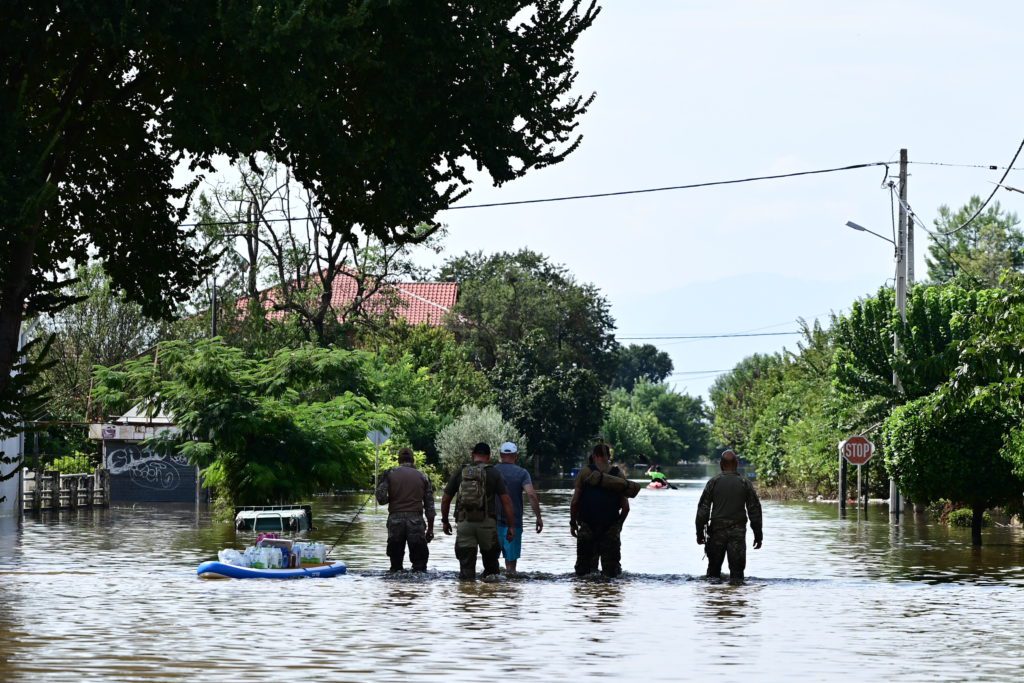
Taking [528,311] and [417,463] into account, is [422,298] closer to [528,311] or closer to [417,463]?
[528,311]

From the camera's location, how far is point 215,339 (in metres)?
40.3

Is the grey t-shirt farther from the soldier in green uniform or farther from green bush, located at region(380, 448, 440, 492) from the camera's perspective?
green bush, located at region(380, 448, 440, 492)

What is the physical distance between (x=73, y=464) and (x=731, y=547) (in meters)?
35.4

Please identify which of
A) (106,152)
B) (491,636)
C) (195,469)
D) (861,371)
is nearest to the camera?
(491,636)

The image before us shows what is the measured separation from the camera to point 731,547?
74.2 feet

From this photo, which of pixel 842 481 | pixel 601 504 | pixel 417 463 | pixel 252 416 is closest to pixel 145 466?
pixel 417 463

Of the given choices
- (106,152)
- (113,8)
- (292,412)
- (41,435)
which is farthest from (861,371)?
(113,8)

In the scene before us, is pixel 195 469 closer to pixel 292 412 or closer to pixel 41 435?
pixel 41 435

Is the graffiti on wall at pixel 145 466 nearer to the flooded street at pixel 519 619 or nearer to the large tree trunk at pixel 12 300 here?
the flooded street at pixel 519 619

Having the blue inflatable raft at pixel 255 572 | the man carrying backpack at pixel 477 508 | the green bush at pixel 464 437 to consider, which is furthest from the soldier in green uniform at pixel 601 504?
the green bush at pixel 464 437

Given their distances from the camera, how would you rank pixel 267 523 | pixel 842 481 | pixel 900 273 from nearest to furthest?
pixel 267 523 → pixel 900 273 → pixel 842 481

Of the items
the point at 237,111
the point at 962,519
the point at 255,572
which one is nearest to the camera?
the point at 237,111

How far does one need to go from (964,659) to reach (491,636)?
4.32m

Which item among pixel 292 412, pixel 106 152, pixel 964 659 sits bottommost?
pixel 964 659
